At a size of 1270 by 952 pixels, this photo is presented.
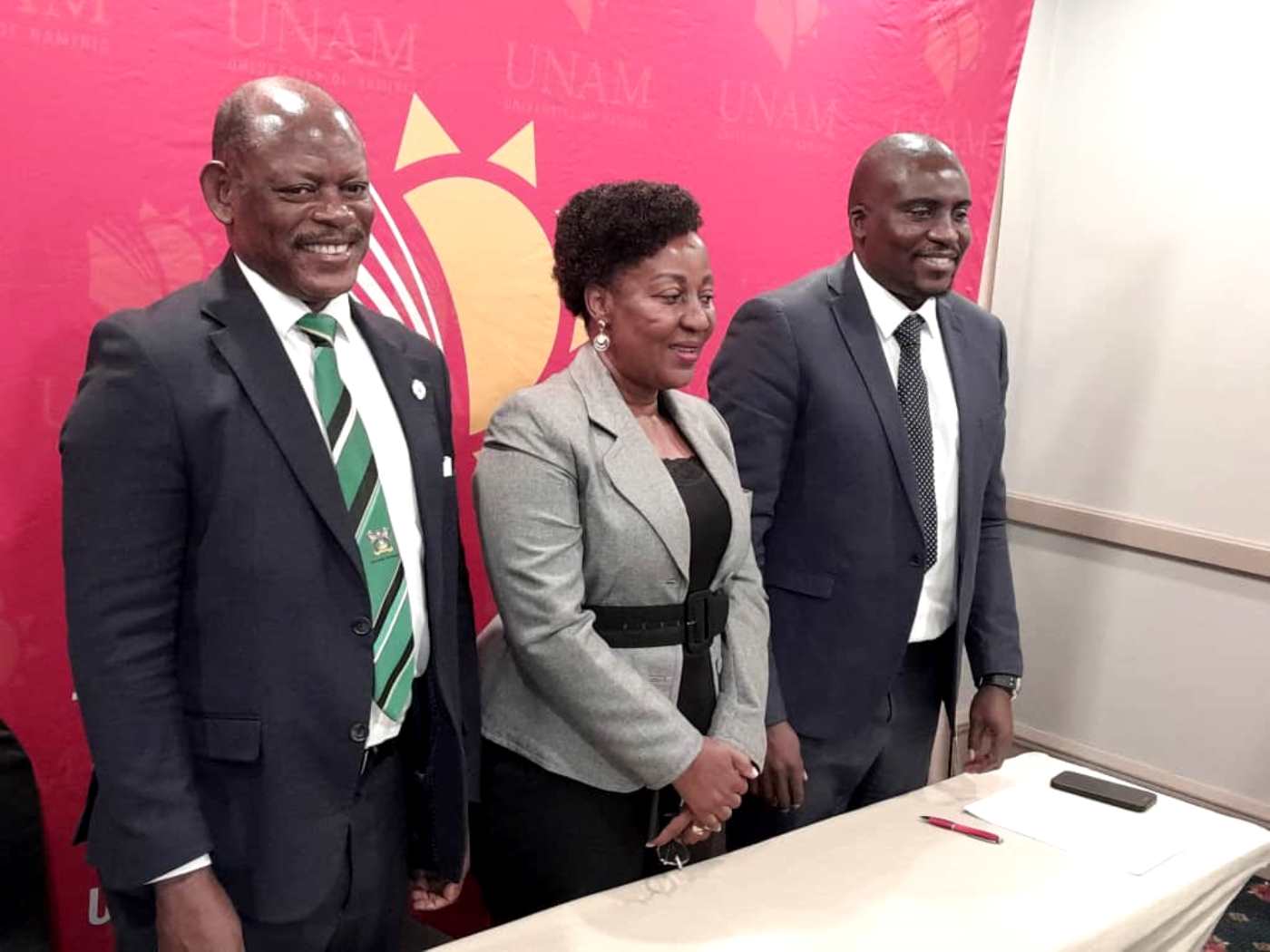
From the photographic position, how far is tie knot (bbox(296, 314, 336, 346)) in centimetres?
142

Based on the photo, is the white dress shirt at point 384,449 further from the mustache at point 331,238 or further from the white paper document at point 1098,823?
the white paper document at point 1098,823

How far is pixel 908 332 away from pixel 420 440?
98 centimetres

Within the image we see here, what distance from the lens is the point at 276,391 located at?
4.42 feet

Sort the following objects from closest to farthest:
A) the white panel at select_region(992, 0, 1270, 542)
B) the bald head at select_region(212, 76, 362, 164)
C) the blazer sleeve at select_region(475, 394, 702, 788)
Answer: the bald head at select_region(212, 76, 362, 164) < the blazer sleeve at select_region(475, 394, 702, 788) < the white panel at select_region(992, 0, 1270, 542)

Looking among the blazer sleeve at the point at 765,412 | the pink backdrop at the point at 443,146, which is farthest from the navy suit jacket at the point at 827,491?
the pink backdrop at the point at 443,146

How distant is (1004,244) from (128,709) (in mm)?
3211

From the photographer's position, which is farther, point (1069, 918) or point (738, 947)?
point (1069, 918)

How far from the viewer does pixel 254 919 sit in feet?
4.61

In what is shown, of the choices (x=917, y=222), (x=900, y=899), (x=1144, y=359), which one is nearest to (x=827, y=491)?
(x=917, y=222)

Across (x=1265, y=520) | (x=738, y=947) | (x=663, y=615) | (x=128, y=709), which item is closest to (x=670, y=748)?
(x=663, y=615)

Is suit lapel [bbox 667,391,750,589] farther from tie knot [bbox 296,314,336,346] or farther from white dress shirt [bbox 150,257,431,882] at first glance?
tie knot [bbox 296,314,336,346]

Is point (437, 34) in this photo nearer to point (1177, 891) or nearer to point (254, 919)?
point (254, 919)

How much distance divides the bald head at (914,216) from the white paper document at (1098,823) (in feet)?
2.89

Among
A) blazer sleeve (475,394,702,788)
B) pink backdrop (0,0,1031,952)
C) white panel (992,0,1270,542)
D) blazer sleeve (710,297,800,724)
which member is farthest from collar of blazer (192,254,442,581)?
white panel (992,0,1270,542)
